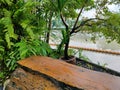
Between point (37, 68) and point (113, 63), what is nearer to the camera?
point (37, 68)

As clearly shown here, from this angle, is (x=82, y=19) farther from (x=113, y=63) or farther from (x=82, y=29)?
(x=113, y=63)

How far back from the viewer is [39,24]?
8.79ft

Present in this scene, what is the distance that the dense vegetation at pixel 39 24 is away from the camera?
2359mm

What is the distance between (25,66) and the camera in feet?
6.33

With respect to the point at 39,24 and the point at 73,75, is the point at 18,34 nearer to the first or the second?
the point at 39,24

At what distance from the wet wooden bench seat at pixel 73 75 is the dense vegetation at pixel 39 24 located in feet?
0.86

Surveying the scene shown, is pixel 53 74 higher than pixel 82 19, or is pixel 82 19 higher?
pixel 82 19

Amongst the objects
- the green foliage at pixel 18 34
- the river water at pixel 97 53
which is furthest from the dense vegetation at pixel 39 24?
the river water at pixel 97 53

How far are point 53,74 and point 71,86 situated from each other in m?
0.24

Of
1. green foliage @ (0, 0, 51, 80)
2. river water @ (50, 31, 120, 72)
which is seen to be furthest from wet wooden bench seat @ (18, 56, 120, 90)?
river water @ (50, 31, 120, 72)

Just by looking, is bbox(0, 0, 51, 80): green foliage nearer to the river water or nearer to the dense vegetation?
the dense vegetation

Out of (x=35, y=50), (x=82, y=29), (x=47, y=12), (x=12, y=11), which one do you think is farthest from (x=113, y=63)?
(x=12, y=11)

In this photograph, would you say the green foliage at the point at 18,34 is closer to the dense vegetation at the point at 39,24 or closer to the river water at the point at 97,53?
the dense vegetation at the point at 39,24

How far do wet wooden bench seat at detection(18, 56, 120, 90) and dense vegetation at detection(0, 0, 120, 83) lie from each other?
0.26 metres
